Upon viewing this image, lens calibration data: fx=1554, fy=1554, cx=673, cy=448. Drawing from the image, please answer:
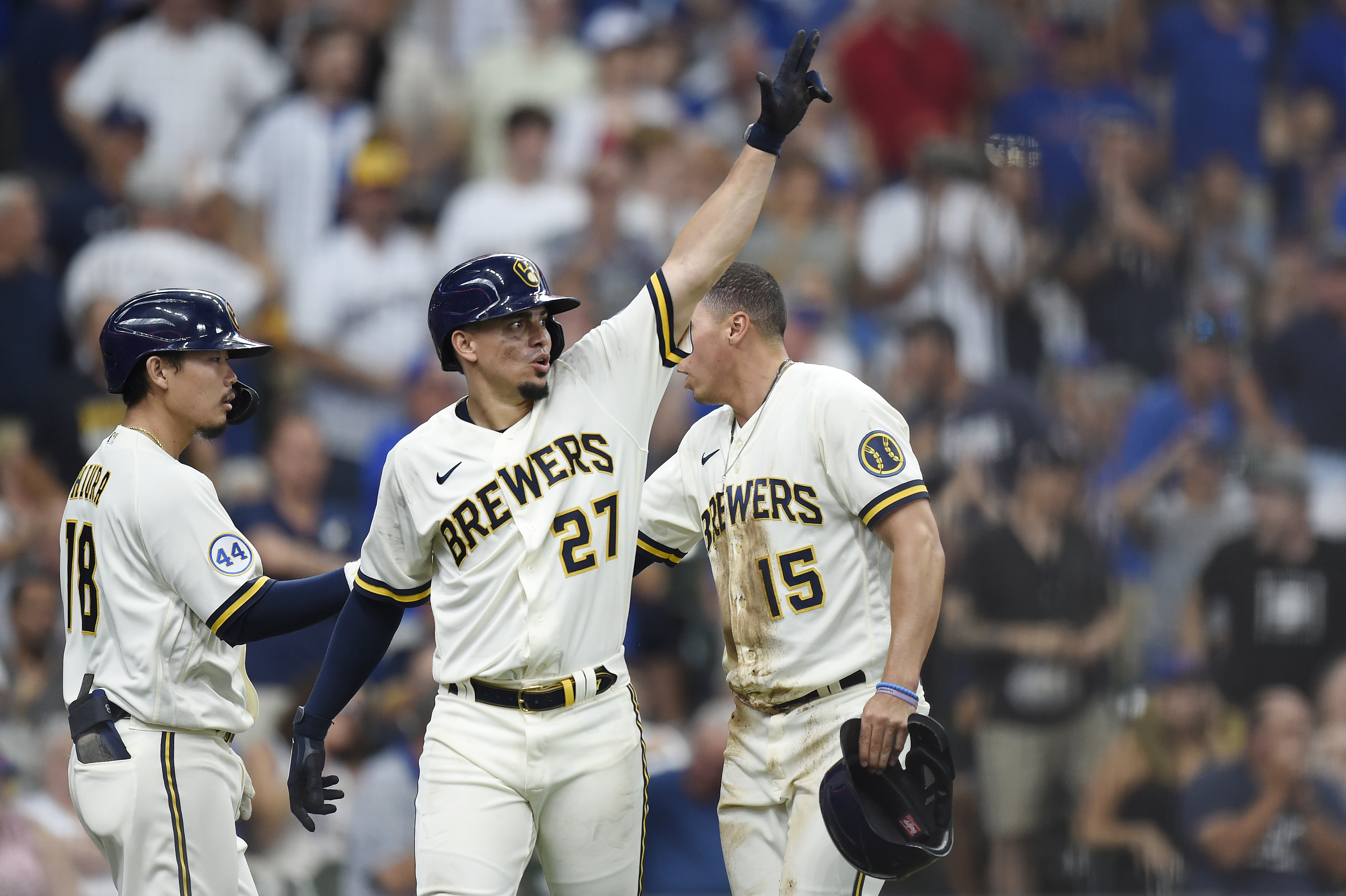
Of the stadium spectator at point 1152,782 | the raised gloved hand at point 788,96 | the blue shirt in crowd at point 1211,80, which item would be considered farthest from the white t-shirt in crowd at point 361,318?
the blue shirt in crowd at point 1211,80

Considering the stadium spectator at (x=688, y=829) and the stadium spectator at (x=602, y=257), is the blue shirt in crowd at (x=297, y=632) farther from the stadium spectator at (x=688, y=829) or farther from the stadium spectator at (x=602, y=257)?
the stadium spectator at (x=688, y=829)

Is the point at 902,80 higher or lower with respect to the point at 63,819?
higher

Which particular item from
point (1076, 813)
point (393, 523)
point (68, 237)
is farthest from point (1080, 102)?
point (393, 523)

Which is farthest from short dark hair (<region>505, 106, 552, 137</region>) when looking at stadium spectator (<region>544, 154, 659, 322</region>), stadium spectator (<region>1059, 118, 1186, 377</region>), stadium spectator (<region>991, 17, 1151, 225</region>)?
stadium spectator (<region>1059, 118, 1186, 377</region>)

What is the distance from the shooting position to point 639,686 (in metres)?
7.38

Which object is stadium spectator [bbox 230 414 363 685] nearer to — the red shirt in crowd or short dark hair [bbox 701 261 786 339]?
short dark hair [bbox 701 261 786 339]

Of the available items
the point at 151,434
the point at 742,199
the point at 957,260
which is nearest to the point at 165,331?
the point at 151,434

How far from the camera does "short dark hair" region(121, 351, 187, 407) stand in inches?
163

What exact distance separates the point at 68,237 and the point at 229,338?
5.07 metres

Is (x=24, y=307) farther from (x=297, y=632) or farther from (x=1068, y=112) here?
(x=1068, y=112)

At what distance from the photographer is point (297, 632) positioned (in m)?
6.84

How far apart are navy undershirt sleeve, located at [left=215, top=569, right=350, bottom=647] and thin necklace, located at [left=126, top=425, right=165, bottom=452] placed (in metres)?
0.47

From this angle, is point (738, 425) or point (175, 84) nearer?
point (738, 425)

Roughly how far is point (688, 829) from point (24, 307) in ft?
14.6
